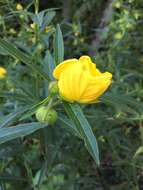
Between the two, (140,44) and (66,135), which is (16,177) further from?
(140,44)

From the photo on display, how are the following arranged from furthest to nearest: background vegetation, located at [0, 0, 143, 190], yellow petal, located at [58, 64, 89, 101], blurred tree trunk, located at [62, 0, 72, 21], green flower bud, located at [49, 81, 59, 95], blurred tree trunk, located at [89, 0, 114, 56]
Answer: blurred tree trunk, located at [62, 0, 72, 21] < blurred tree trunk, located at [89, 0, 114, 56] < background vegetation, located at [0, 0, 143, 190] < green flower bud, located at [49, 81, 59, 95] < yellow petal, located at [58, 64, 89, 101]

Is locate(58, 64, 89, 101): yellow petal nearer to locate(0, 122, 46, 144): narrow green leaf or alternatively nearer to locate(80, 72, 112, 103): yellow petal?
locate(80, 72, 112, 103): yellow petal

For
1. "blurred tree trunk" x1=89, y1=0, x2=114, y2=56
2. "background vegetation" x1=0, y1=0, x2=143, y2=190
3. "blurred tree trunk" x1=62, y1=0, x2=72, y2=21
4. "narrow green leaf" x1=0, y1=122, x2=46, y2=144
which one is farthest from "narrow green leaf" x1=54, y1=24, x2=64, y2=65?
"blurred tree trunk" x1=62, y1=0, x2=72, y2=21

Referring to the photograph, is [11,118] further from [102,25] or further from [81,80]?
[102,25]

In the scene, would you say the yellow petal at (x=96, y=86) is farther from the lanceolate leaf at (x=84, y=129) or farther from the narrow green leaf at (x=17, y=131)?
the narrow green leaf at (x=17, y=131)

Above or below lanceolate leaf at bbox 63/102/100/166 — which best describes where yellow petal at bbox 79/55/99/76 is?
above
